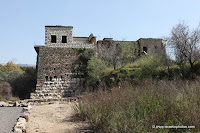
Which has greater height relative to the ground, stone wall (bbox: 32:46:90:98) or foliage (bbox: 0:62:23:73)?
foliage (bbox: 0:62:23:73)

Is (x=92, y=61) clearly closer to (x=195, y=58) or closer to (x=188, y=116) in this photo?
(x=195, y=58)

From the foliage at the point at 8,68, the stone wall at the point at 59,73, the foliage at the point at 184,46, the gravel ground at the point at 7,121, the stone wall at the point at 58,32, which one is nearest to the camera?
the gravel ground at the point at 7,121

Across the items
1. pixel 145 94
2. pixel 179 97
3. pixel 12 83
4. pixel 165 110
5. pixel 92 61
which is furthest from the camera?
pixel 12 83

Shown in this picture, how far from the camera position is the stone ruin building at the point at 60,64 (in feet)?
59.2

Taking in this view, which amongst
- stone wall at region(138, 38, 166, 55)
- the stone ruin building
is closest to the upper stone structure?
the stone ruin building

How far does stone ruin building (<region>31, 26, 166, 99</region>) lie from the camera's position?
18031 millimetres

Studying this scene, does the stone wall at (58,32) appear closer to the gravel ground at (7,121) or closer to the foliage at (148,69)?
the foliage at (148,69)

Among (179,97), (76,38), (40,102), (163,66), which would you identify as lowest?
(40,102)

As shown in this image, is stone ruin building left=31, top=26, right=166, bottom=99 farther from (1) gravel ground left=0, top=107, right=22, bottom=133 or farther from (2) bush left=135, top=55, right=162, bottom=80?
(1) gravel ground left=0, top=107, right=22, bottom=133

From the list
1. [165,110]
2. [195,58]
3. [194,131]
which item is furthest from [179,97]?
[195,58]

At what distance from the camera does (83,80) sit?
61.2ft

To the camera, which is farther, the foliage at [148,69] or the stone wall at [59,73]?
the stone wall at [59,73]

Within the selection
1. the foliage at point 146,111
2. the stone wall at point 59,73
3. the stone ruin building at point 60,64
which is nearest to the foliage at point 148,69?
the stone ruin building at point 60,64

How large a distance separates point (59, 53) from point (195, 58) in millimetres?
13183
